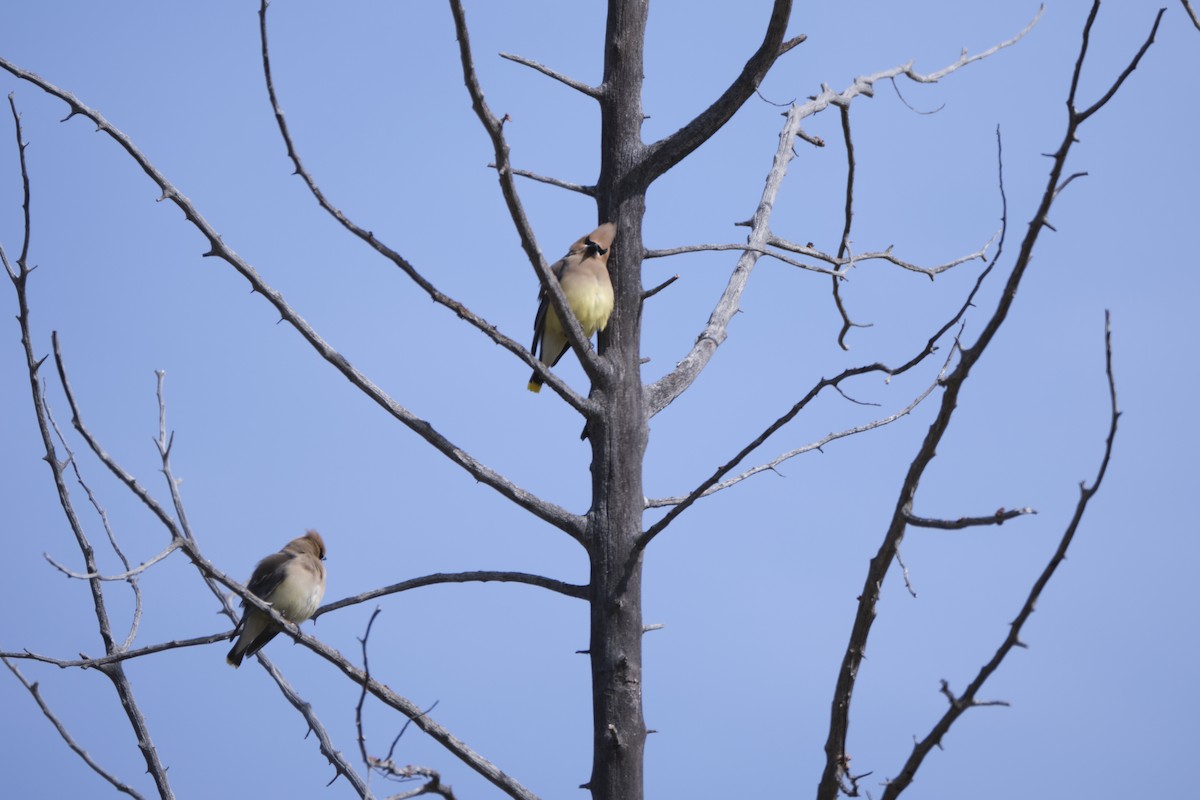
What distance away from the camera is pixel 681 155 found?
425cm

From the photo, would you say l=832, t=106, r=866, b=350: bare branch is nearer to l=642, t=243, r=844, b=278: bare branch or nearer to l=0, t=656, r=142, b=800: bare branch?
l=642, t=243, r=844, b=278: bare branch

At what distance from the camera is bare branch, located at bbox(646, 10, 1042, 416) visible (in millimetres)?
4336

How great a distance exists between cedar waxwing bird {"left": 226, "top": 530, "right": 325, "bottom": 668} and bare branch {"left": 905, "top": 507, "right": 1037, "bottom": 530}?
407cm

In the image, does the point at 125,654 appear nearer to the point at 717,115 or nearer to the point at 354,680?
the point at 354,680

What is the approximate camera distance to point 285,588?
6.05 meters

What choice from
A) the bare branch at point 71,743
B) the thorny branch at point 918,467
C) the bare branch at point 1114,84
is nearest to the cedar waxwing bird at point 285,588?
the bare branch at point 71,743

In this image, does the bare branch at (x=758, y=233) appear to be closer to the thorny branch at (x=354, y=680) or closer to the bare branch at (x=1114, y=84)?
the thorny branch at (x=354, y=680)

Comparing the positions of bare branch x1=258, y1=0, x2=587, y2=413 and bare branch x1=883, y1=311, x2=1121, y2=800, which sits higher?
bare branch x1=258, y1=0, x2=587, y2=413

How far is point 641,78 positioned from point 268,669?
2394 millimetres

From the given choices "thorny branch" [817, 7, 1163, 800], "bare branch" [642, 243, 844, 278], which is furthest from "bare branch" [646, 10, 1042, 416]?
"thorny branch" [817, 7, 1163, 800]

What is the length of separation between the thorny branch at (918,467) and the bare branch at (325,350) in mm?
1516

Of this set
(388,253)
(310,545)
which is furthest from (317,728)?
(310,545)

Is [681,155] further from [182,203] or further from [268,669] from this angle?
[268,669]

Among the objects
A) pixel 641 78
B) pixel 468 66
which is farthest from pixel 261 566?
pixel 468 66
